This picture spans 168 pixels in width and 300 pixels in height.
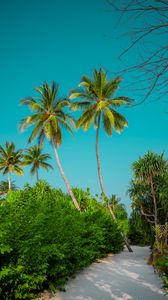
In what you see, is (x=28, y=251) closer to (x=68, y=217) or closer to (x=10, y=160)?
(x=68, y=217)

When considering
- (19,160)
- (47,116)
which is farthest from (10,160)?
(47,116)

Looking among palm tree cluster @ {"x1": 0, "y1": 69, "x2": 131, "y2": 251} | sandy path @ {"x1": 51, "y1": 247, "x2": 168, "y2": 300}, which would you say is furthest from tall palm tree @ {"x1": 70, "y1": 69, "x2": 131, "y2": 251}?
sandy path @ {"x1": 51, "y1": 247, "x2": 168, "y2": 300}

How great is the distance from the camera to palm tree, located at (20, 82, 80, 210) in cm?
2736

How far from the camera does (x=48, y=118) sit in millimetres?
27344

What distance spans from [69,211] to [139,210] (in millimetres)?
9826

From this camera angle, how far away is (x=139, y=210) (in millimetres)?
23031

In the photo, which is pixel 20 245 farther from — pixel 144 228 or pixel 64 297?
pixel 144 228

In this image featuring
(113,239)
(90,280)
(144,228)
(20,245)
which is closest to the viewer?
(20,245)

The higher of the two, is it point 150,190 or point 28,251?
point 150,190

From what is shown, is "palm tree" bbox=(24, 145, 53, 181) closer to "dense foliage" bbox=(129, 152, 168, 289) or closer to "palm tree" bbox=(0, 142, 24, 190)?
"palm tree" bbox=(0, 142, 24, 190)

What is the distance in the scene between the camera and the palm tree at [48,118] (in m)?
27.4

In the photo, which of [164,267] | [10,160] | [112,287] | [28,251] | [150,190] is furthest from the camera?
[10,160]

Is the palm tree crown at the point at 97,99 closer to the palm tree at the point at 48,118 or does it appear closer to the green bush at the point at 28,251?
the palm tree at the point at 48,118

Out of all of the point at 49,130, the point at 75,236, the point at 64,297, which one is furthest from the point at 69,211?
the point at 49,130
